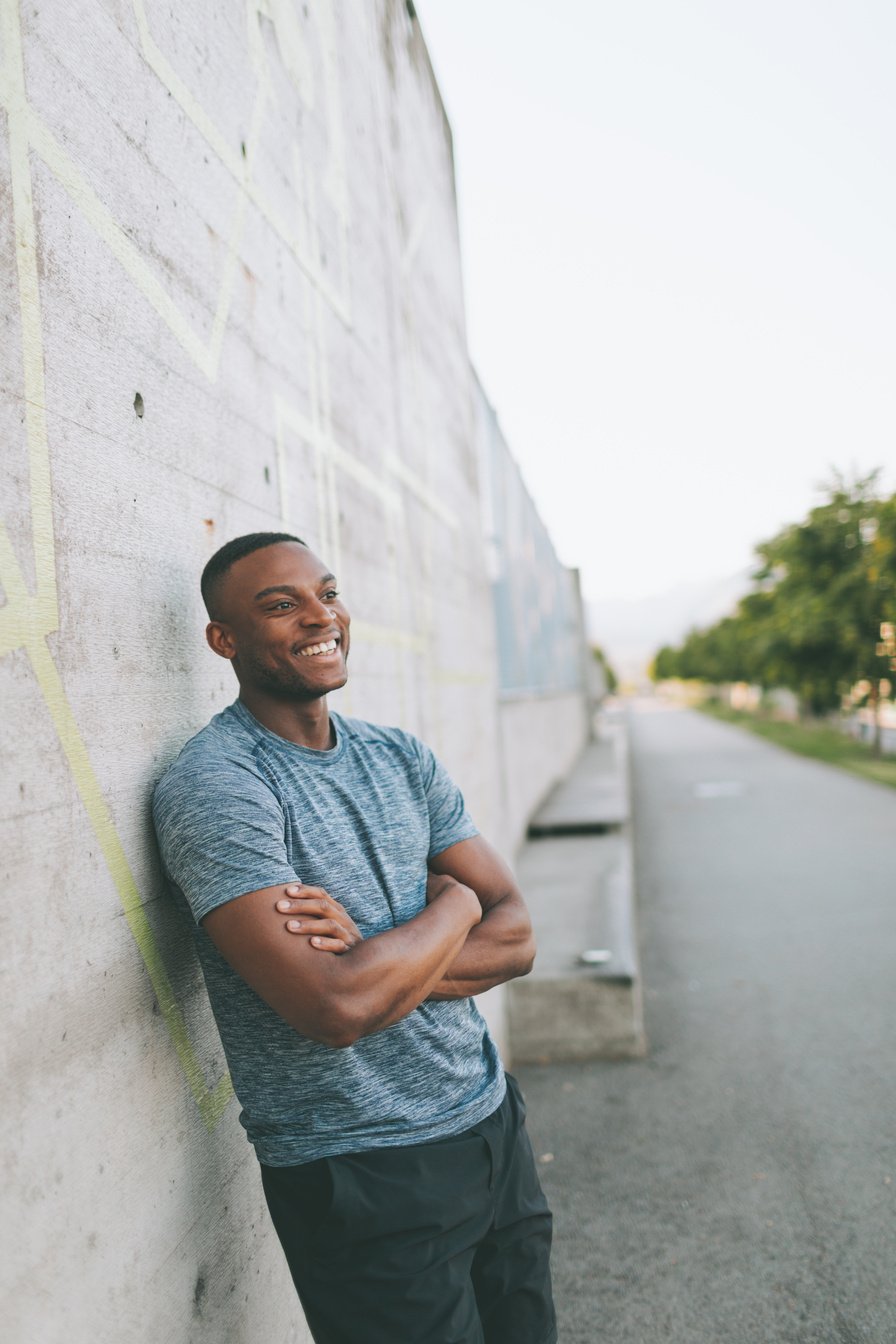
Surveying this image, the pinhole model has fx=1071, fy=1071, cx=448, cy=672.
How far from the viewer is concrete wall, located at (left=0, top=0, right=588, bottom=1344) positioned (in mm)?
1584

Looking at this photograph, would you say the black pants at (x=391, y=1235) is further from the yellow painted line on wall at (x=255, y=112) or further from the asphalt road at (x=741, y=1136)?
the yellow painted line on wall at (x=255, y=112)

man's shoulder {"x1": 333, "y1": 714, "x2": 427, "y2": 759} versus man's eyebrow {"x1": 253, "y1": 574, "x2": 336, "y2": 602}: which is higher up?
man's eyebrow {"x1": 253, "y1": 574, "x2": 336, "y2": 602}

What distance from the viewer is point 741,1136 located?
437cm

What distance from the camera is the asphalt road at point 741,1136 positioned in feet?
10.6

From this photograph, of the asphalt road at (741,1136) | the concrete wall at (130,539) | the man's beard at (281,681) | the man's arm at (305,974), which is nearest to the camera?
the concrete wall at (130,539)

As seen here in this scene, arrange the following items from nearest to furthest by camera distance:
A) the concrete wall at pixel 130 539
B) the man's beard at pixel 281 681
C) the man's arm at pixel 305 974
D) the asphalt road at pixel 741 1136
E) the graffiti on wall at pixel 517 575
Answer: the concrete wall at pixel 130 539
the man's arm at pixel 305 974
the man's beard at pixel 281 681
the asphalt road at pixel 741 1136
the graffiti on wall at pixel 517 575

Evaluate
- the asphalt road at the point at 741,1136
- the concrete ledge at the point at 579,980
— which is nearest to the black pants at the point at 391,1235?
the asphalt road at the point at 741,1136

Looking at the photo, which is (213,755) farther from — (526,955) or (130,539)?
(526,955)

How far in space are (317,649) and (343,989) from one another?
70cm

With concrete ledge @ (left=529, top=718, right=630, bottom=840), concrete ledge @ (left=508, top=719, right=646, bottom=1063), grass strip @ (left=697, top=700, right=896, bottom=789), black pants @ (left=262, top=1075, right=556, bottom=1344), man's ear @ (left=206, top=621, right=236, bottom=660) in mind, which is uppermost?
man's ear @ (left=206, top=621, right=236, bottom=660)

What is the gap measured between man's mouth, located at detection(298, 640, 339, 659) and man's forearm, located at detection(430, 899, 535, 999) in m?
0.67

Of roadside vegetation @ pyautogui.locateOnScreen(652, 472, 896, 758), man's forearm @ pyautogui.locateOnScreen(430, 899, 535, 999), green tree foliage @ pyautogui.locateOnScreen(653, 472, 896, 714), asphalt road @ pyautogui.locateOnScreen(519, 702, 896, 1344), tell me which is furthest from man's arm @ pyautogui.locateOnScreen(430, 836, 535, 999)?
green tree foliage @ pyautogui.locateOnScreen(653, 472, 896, 714)

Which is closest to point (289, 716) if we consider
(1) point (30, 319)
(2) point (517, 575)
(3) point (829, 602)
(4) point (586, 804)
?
(1) point (30, 319)

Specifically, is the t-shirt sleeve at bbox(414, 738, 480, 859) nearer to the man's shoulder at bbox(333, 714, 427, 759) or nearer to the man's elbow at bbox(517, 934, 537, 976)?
the man's shoulder at bbox(333, 714, 427, 759)
